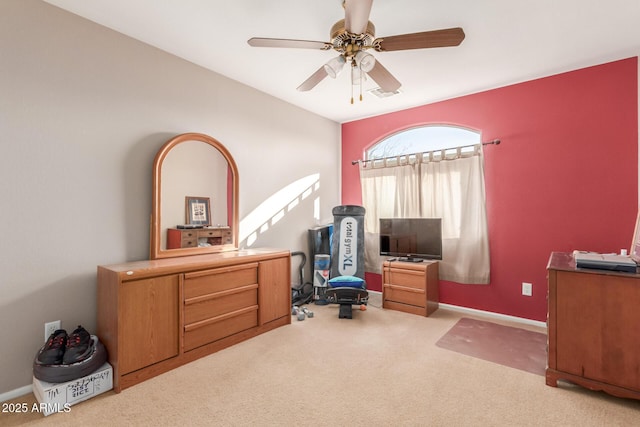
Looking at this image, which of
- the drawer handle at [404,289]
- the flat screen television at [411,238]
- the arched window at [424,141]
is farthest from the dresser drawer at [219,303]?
the arched window at [424,141]

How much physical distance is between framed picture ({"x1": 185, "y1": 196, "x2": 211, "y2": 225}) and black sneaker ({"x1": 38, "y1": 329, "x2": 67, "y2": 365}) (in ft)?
3.98

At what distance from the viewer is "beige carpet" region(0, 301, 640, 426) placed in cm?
172

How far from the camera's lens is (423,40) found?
1.88 meters

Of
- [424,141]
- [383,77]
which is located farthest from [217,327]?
[424,141]

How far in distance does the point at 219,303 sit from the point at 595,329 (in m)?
2.74

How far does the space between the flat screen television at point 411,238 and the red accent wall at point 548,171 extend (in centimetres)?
52

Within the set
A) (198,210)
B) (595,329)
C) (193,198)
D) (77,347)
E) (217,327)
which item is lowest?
(217,327)

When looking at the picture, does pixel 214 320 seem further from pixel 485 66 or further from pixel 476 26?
pixel 485 66

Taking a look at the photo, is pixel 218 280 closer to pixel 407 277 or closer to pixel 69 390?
pixel 69 390

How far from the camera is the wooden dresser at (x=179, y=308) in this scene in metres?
2.04

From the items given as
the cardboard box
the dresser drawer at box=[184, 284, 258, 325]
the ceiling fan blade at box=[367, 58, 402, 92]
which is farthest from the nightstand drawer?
the cardboard box

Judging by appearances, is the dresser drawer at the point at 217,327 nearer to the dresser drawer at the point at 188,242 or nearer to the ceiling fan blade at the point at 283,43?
the dresser drawer at the point at 188,242

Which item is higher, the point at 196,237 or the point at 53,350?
the point at 196,237

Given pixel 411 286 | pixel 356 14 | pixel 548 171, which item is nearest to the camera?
pixel 356 14
